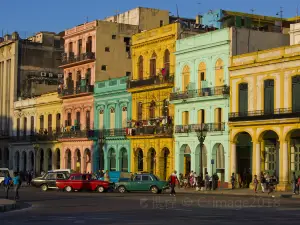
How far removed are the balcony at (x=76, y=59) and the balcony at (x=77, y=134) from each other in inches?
275

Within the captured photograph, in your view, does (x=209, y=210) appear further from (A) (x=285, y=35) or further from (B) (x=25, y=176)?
(B) (x=25, y=176)

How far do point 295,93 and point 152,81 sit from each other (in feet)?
56.2

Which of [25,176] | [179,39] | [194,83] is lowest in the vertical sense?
[25,176]

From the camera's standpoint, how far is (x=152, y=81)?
204 feet

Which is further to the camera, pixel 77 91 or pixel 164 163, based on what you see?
pixel 77 91

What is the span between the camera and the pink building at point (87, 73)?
71562 millimetres

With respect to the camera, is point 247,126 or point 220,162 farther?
point 220,162

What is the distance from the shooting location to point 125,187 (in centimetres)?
4778

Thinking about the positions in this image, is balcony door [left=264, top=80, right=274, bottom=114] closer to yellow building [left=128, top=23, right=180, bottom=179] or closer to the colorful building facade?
yellow building [left=128, top=23, right=180, bottom=179]

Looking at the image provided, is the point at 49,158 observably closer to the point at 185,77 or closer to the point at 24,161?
the point at 24,161

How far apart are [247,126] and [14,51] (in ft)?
137

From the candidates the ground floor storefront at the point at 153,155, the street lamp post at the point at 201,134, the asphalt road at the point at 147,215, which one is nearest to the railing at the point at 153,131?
the ground floor storefront at the point at 153,155

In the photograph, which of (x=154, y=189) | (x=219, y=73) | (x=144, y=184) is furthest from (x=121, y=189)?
(x=219, y=73)

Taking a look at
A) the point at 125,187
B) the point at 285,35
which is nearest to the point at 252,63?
the point at 285,35
